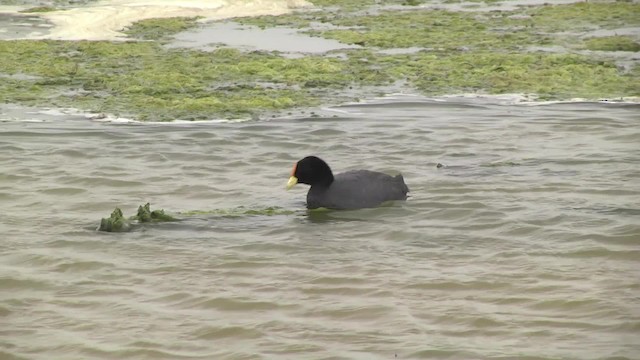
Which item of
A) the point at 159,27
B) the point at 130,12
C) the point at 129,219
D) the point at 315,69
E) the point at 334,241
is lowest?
the point at 334,241

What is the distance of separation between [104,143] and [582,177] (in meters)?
4.37

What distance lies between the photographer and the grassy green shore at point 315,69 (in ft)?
40.6

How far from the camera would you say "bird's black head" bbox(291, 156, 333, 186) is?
9.28 m

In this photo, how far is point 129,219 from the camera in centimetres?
869

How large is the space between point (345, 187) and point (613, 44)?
21.4 ft

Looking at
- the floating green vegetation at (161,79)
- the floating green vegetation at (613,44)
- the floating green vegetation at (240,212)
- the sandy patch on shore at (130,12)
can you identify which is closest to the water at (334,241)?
the floating green vegetation at (240,212)

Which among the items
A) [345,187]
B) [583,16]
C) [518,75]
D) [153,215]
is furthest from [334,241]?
[583,16]

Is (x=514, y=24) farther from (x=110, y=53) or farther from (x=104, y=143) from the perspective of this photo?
(x=104, y=143)

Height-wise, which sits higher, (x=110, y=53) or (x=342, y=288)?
(x=110, y=53)

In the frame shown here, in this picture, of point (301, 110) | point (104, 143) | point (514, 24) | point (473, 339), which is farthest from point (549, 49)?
point (473, 339)

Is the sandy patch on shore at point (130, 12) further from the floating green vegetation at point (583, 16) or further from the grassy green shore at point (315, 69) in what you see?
the floating green vegetation at point (583, 16)

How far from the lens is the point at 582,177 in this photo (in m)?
9.95

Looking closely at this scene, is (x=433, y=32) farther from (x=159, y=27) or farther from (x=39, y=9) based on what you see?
(x=39, y=9)

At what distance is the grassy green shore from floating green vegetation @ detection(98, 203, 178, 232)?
324cm
